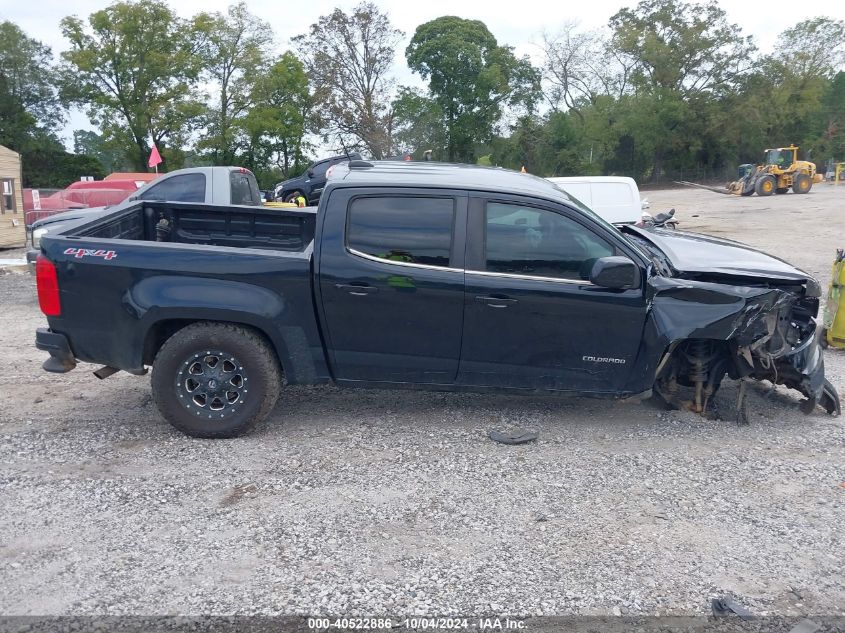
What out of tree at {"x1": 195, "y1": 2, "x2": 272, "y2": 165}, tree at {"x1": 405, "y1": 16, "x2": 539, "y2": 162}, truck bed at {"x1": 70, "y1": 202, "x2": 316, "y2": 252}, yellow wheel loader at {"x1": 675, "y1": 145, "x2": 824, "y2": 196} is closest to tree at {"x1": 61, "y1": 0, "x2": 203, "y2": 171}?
tree at {"x1": 195, "y1": 2, "x2": 272, "y2": 165}

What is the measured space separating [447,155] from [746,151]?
71.1 ft

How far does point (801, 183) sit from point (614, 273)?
37.6 meters

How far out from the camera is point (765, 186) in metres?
37.1

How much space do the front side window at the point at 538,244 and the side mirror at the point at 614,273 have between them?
16cm

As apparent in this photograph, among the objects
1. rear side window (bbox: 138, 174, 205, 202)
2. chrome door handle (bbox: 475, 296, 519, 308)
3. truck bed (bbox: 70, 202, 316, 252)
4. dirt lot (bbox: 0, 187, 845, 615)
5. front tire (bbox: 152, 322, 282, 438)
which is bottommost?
dirt lot (bbox: 0, 187, 845, 615)

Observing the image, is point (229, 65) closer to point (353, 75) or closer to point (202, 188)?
point (353, 75)

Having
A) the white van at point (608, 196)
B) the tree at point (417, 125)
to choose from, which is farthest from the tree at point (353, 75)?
the white van at point (608, 196)

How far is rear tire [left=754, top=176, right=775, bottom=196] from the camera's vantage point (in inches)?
1451

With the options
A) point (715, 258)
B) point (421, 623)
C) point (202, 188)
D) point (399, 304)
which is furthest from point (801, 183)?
point (421, 623)

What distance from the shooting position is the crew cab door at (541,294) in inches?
204

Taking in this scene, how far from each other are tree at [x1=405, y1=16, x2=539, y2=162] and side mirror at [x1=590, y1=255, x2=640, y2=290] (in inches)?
1796

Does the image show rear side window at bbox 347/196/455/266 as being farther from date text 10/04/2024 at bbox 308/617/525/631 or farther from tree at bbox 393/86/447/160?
tree at bbox 393/86/447/160

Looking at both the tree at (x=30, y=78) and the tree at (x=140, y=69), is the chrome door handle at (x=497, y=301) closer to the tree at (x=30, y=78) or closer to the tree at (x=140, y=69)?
the tree at (x=140, y=69)

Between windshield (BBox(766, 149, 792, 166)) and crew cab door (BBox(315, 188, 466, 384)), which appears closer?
crew cab door (BBox(315, 188, 466, 384))
